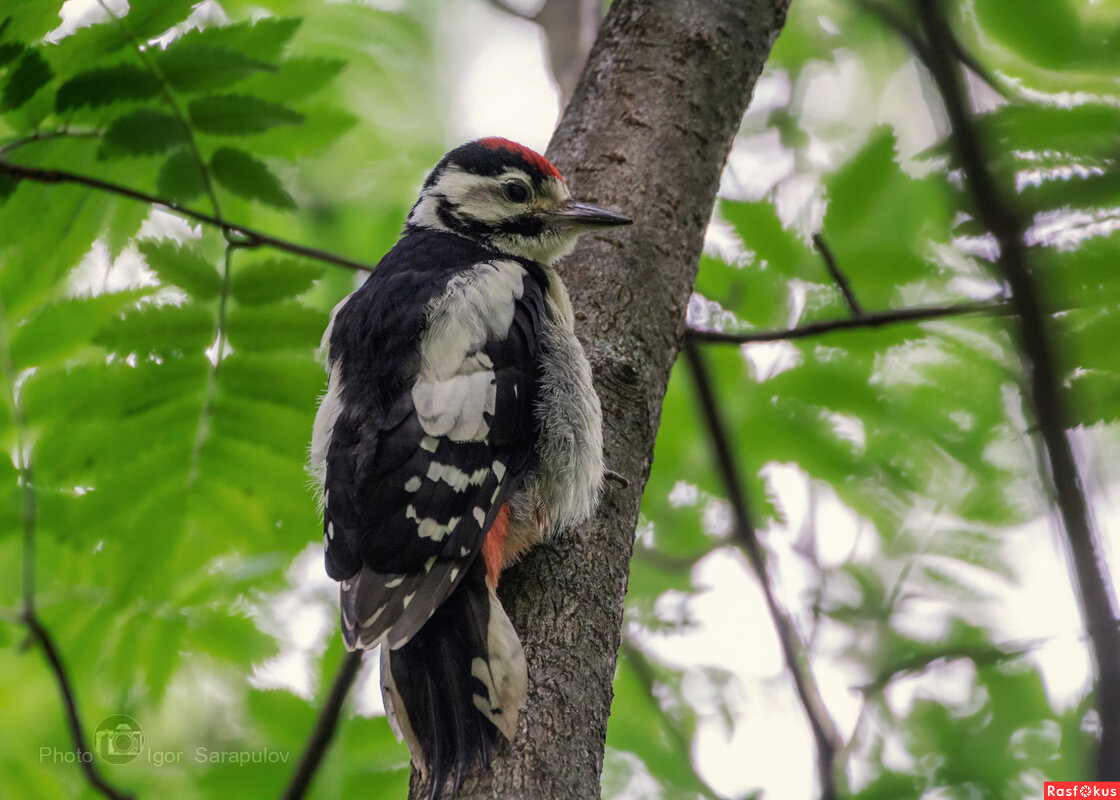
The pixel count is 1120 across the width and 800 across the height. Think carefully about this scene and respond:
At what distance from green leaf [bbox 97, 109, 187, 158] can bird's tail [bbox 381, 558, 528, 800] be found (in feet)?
5.45

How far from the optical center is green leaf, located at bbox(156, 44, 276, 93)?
9.37ft

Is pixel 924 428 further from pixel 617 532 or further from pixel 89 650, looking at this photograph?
pixel 89 650

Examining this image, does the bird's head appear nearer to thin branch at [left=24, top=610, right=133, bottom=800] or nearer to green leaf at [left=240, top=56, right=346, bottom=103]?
green leaf at [left=240, top=56, right=346, bottom=103]

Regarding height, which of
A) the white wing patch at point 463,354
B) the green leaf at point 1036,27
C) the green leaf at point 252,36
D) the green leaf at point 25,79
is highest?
the green leaf at point 252,36

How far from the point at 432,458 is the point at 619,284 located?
0.77 metres

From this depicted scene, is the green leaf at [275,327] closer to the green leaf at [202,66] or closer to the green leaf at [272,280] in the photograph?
the green leaf at [272,280]

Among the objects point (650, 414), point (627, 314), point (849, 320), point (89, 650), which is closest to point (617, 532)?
point (650, 414)

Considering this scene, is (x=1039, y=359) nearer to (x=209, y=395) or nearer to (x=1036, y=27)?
(x=1036, y=27)

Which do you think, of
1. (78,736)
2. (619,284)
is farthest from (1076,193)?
(78,736)

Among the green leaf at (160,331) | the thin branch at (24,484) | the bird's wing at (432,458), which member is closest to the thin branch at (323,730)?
the thin branch at (24,484)

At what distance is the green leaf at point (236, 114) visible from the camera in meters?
2.96

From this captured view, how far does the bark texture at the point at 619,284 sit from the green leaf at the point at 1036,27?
97cm

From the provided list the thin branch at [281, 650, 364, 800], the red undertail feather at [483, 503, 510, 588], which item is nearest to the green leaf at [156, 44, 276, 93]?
the red undertail feather at [483, 503, 510, 588]

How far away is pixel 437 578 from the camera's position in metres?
2.22
